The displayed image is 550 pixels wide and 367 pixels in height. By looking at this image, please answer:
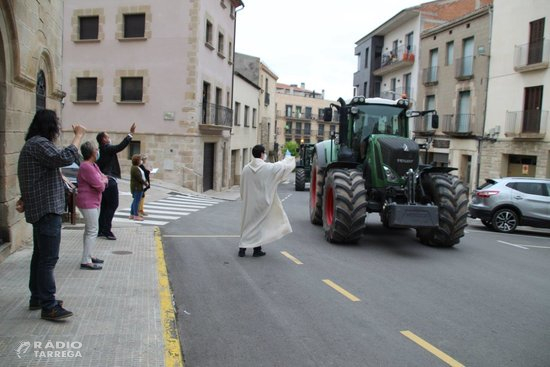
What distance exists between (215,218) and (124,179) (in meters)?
10.3

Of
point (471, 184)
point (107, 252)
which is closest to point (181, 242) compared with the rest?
point (107, 252)

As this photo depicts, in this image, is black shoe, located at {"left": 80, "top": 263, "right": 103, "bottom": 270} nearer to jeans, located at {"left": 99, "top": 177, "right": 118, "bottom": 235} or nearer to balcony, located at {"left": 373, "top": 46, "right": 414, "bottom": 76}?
jeans, located at {"left": 99, "top": 177, "right": 118, "bottom": 235}

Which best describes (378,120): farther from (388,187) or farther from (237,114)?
(237,114)

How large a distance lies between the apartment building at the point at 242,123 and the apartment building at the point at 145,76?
8.50 metres

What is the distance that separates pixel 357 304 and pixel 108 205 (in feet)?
14.7

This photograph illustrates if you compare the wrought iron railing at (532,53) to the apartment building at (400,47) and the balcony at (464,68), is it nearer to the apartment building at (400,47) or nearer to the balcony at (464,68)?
the balcony at (464,68)

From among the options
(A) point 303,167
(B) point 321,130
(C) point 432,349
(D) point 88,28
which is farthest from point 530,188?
(B) point 321,130

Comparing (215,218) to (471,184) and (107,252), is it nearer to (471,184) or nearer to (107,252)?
(107,252)

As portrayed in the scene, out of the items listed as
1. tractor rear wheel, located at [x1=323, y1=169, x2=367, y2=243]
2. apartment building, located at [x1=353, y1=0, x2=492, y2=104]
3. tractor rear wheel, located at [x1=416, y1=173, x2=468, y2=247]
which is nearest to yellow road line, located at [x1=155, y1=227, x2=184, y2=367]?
tractor rear wheel, located at [x1=323, y1=169, x2=367, y2=243]

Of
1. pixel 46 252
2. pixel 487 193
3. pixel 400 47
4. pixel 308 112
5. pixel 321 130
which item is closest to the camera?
pixel 46 252

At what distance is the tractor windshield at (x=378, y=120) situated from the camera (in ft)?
35.1

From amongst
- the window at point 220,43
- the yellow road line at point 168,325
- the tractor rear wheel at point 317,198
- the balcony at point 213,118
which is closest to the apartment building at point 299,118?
the window at point 220,43

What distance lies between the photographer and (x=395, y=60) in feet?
123

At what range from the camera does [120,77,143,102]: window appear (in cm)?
2381
